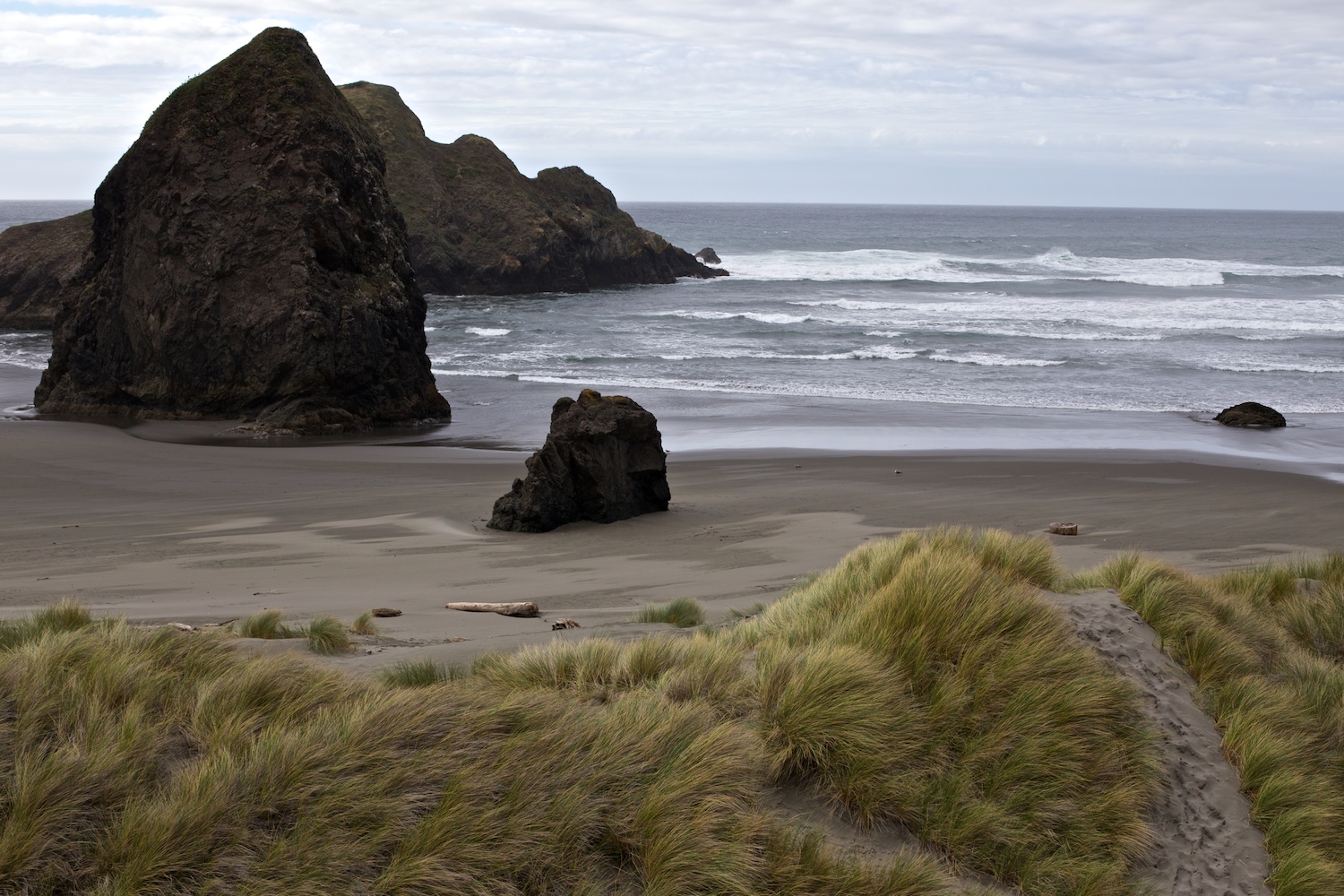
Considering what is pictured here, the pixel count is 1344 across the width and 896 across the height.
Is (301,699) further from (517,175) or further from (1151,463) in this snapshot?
(517,175)

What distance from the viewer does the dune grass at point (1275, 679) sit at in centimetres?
414

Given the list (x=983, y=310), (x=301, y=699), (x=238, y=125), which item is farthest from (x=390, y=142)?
(x=301, y=699)

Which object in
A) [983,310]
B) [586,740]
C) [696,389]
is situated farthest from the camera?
[983,310]

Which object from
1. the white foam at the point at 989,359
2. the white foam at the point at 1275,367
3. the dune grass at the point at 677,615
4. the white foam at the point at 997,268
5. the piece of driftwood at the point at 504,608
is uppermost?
the white foam at the point at 997,268

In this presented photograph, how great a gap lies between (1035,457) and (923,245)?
253ft

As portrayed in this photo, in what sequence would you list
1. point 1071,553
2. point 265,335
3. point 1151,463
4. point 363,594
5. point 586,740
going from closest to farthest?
point 586,740
point 363,594
point 1071,553
point 1151,463
point 265,335

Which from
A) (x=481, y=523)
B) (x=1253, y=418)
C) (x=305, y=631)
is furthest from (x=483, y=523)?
(x=1253, y=418)

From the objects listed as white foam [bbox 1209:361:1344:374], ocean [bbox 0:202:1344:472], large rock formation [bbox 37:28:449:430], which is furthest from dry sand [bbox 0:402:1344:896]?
white foam [bbox 1209:361:1344:374]

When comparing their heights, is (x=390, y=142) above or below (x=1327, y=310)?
above

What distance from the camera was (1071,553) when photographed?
9.31m

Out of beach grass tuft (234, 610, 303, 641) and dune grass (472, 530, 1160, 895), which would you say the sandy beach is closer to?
beach grass tuft (234, 610, 303, 641)

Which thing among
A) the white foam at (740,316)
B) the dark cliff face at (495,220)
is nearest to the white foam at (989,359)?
the white foam at (740,316)

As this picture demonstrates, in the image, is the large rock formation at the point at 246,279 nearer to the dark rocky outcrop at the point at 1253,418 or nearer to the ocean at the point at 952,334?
the ocean at the point at 952,334

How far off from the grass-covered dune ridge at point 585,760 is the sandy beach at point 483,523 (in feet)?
4.25
